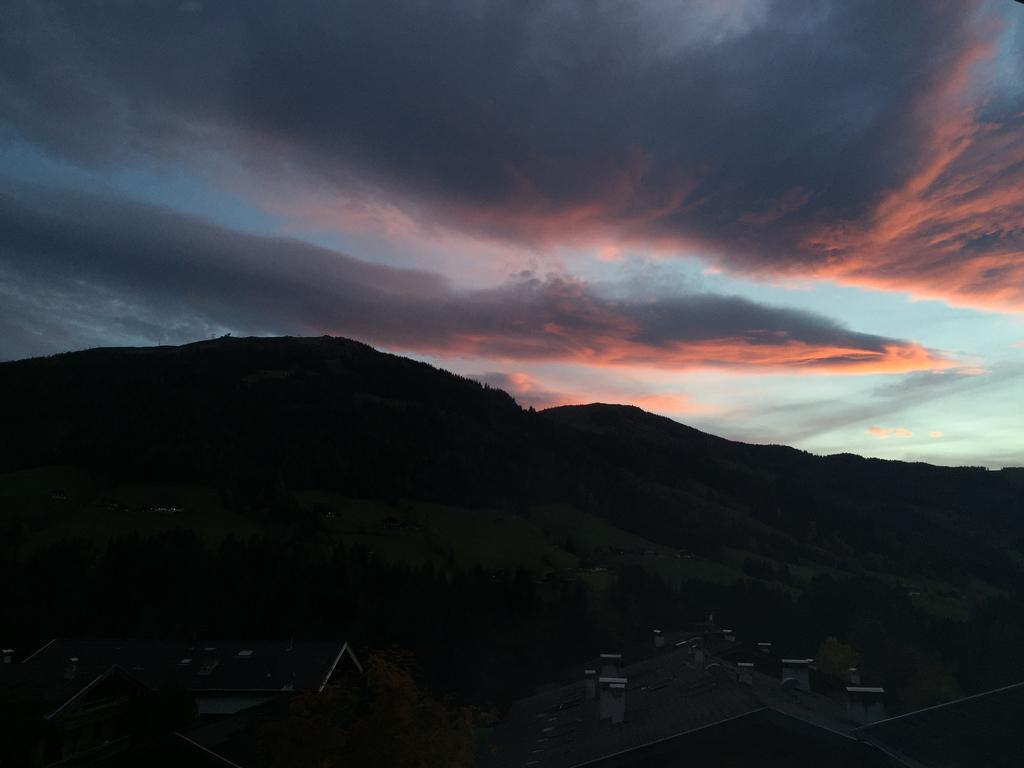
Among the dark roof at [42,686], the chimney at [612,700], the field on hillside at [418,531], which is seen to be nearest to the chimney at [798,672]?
the chimney at [612,700]

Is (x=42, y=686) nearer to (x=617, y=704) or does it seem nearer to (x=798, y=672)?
(x=617, y=704)

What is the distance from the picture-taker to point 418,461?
139625 mm

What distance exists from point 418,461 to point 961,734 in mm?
123039

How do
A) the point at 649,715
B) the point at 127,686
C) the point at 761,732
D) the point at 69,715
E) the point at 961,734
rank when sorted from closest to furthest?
the point at 761,732
the point at 961,734
the point at 649,715
the point at 69,715
the point at 127,686

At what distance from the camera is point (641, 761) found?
20.5 metres

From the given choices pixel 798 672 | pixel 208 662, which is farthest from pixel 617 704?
pixel 208 662

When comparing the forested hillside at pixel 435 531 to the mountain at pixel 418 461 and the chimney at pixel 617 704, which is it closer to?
the mountain at pixel 418 461

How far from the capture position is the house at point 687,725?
19594mm

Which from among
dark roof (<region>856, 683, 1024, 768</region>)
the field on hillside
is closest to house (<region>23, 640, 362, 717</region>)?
dark roof (<region>856, 683, 1024, 768</region>)

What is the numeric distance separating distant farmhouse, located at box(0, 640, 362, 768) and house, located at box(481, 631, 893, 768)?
9126mm

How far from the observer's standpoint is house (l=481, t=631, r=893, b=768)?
1959 cm

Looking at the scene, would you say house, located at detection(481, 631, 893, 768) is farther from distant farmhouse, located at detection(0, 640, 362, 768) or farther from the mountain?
the mountain

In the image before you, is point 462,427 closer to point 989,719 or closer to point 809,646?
point 809,646

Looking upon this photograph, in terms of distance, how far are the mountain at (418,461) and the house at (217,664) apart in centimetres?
6332
